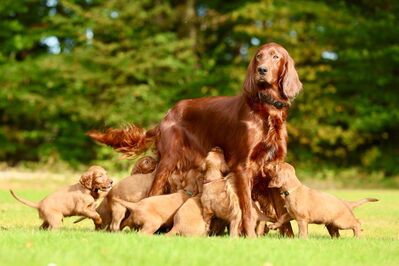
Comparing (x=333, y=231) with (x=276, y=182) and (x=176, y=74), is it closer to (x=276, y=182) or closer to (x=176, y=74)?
(x=276, y=182)

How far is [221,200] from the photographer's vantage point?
24.4 feet

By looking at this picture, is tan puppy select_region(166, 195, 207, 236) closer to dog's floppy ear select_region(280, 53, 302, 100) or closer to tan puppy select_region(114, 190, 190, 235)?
tan puppy select_region(114, 190, 190, 235)

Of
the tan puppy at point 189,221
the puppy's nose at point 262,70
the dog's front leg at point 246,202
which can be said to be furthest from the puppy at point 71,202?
the puppy's nose at point 262,70

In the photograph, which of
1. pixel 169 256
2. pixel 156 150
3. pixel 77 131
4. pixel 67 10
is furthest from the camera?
pixel 67 10

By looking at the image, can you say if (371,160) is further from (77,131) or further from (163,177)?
(163,177)

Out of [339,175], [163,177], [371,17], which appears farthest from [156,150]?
[371,17]

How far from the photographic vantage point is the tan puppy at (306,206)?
7.39 meters

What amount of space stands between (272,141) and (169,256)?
2.37 metres

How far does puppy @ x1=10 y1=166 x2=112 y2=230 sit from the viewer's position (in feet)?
25.1

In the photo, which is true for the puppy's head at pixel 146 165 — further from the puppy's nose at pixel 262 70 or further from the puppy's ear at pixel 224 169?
the puppy's nose at pixel 262 70

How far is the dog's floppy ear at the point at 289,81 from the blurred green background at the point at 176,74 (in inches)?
604

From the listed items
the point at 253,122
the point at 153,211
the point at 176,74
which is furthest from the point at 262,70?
the point at 176,74

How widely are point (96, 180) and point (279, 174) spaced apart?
1.92 metres

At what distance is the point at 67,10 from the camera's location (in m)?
26.7
